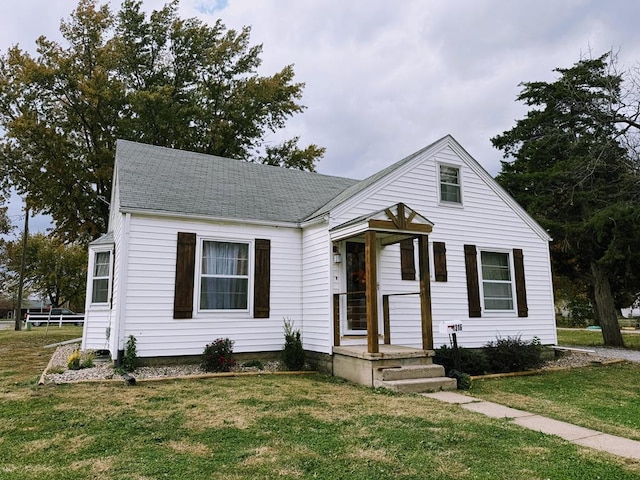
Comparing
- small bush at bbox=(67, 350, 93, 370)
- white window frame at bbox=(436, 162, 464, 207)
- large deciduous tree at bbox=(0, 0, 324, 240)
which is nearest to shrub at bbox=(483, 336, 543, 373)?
white window frame at bbox=(436, 162, 464, 207)

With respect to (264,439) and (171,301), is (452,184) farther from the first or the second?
(264,439)

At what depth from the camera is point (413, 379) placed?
7.41 meters

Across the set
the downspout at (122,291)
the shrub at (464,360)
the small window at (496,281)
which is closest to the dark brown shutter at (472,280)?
the small window at (496,281)

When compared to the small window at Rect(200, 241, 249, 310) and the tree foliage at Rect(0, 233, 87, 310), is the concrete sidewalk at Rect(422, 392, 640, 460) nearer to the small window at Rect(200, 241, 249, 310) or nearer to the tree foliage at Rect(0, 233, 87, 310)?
the small window at Rect(200, 241, 249, 310)

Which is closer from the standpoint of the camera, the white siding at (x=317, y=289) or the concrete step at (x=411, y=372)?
the concrete step at (x=411, y=372)

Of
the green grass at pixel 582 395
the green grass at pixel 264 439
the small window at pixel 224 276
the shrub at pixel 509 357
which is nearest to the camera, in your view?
the green grass at pixel 264 439

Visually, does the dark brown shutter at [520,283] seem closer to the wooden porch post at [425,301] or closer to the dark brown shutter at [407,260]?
the dark brown shutter at [407,260]

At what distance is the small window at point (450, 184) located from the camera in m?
11.0

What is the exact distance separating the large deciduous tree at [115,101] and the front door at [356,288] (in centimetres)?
1000

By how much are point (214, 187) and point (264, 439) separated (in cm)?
747

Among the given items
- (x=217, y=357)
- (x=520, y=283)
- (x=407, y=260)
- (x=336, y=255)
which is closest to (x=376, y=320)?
(x=336, y=255)

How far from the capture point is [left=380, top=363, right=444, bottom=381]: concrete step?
7.26 meters

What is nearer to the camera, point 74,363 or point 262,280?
point 74,363

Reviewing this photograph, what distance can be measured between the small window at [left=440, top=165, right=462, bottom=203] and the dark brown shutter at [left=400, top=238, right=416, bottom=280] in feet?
5.84
